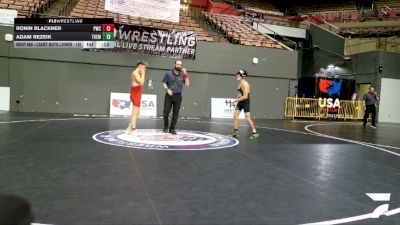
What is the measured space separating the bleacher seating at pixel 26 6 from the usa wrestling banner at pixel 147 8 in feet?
12.1

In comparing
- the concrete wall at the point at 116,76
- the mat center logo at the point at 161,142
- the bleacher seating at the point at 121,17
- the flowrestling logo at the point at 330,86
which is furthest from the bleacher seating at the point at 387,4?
the mat center logo at the point at 161,142

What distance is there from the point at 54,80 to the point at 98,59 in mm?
1944

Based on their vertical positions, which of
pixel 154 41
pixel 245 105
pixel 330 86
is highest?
pixel 154 41

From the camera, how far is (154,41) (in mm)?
15086

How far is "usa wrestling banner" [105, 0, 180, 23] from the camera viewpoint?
42.3ft

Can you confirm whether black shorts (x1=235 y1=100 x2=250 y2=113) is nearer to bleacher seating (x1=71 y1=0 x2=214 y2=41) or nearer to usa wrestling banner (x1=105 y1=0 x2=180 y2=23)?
usa wrestling banner (x1=105 y1=0 x2=180 y2=23)

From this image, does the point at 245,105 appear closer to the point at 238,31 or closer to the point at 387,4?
the point at 238,31

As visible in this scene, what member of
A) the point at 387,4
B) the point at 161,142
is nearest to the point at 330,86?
the point at 387,4

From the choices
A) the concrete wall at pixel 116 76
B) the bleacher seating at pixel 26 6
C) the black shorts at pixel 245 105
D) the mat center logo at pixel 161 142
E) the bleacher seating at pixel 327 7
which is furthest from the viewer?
the bleacher seating at pixel 327 7

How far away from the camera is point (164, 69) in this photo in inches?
608

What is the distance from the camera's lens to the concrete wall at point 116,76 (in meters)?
13.9

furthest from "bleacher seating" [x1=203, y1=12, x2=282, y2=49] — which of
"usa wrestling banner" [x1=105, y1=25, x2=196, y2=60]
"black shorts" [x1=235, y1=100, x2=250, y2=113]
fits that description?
"black shorts" [x1=235, y1=100, x2=250, y2=113]

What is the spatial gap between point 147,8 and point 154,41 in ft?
6.66

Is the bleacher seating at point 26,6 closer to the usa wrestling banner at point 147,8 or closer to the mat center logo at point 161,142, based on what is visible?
the usa wrestling banner at point 147,8
